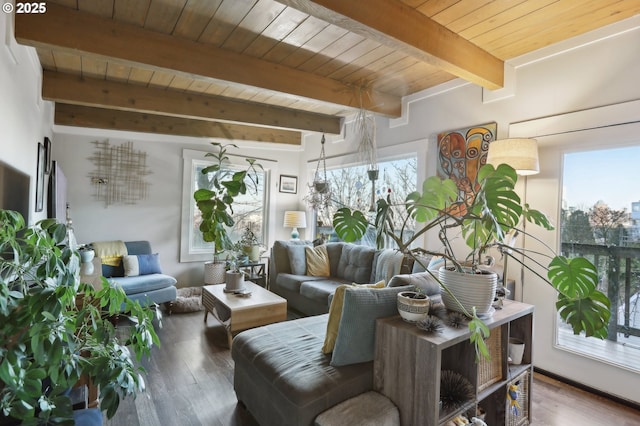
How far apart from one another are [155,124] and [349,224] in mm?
3990

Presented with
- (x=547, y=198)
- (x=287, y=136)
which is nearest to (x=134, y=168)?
(x=287, y=136)

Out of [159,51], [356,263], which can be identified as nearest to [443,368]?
[356,263]

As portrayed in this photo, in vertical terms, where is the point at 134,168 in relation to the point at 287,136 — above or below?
below

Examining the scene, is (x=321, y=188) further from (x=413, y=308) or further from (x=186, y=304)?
(x=413, y=308)

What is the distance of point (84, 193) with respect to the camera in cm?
422

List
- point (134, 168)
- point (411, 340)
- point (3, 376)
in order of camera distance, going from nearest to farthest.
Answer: point (3, 376) → point (411, 340) → point (134, 168)

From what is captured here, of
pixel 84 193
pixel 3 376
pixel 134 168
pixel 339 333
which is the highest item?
pixel 134 168

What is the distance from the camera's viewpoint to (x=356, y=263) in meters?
3.95

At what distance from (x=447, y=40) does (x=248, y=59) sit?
1670 mm

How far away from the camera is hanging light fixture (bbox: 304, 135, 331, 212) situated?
185 inches

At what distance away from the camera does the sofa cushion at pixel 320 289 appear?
343cm

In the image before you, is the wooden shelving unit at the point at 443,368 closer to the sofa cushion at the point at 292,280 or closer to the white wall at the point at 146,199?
the sofa cushion at the point at 292,280

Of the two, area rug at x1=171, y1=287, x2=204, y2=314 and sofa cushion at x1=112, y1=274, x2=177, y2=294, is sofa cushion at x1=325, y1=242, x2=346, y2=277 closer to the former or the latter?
area rug at x1=171, y1=287, x2=204, y2=314

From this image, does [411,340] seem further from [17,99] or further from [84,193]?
[84,193]
